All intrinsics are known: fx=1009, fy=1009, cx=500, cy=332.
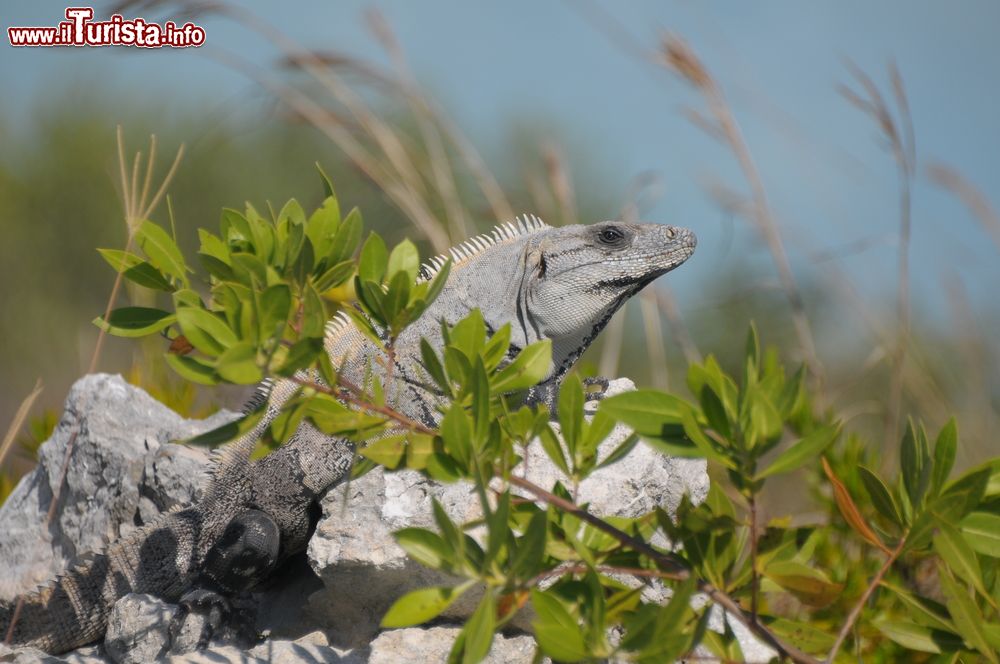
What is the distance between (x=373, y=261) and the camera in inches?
76.2

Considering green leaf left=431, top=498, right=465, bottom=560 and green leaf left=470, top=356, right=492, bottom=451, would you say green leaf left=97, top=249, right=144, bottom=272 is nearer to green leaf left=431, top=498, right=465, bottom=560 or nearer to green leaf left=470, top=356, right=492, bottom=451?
green leaf left=470, top=356, right=492, bottom=451

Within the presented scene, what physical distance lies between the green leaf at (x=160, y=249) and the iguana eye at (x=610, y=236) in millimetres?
2193

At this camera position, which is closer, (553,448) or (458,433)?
(458,433)

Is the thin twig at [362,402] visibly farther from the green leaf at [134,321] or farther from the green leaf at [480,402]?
the green leaf at [134,321]

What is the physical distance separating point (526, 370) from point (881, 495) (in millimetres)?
729

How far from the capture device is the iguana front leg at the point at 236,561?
3.19 meters

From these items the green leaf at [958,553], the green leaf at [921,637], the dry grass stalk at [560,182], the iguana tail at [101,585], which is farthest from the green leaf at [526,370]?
the dry grass stalk at [560,182]

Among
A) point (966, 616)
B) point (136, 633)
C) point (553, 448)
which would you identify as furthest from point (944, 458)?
point (136, 633)

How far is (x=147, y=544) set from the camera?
11.0 feet

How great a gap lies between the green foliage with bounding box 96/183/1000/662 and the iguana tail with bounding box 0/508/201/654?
1.46 meters

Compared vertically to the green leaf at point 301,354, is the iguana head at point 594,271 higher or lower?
lower

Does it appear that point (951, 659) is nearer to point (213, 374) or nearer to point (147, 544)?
point (213, 374)

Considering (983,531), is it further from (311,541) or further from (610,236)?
(610,236)

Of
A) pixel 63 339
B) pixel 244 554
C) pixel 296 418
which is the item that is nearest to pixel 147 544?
pixel 244 554
